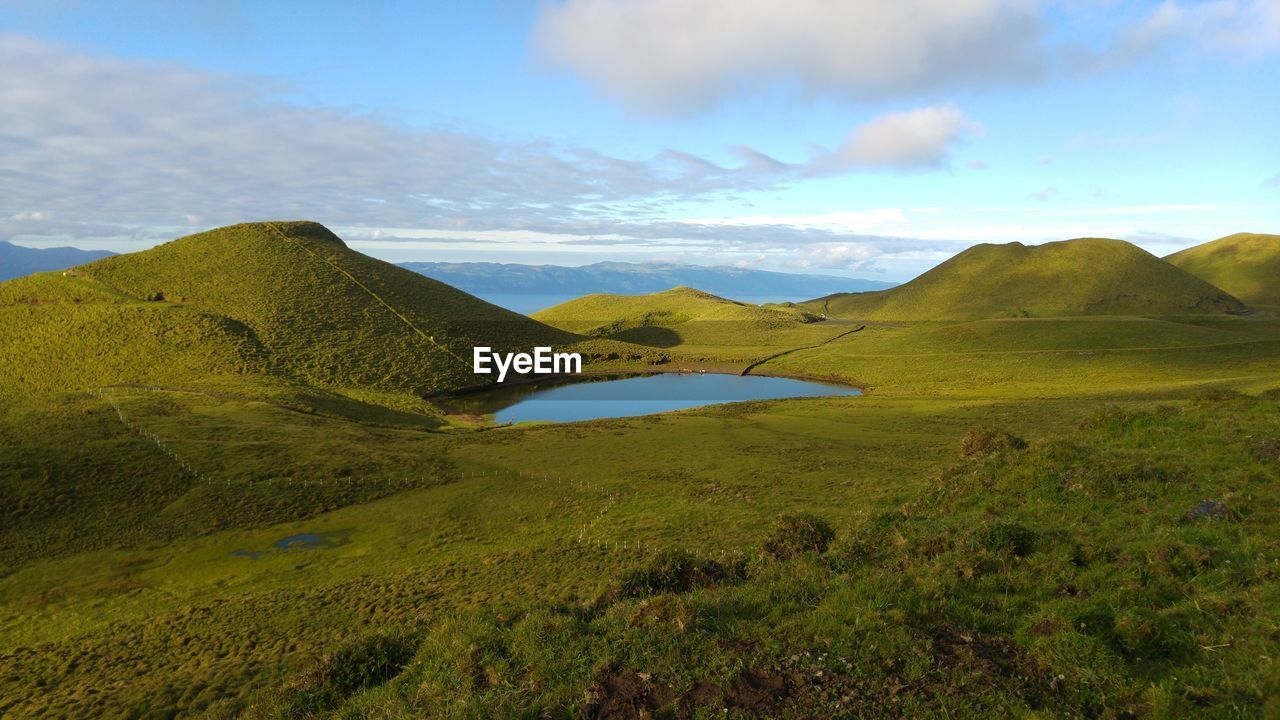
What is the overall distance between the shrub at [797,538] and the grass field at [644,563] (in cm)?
12

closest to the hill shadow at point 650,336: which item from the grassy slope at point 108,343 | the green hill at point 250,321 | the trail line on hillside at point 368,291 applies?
the green hill at point 250,321

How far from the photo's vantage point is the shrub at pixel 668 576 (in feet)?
44.0

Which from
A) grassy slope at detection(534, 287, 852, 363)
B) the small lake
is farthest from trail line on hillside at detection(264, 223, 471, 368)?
grassy slope at detection(534, 287, 852, 363)

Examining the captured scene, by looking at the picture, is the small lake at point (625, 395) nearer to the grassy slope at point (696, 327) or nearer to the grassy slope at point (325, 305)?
the grassy slope at point (325, 305)

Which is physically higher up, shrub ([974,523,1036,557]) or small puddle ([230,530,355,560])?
shrub ([974,523,1036,557])

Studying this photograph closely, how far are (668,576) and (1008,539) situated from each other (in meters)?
7.20

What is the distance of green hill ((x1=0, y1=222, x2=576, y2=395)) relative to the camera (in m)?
73.9

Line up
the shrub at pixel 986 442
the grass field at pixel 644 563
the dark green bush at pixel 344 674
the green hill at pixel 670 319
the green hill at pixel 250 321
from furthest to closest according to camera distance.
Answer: the green hill at pixel 670 319
the green hill at pixel 250 321
the shrub at pixel 986 442
the dark green bush at pixel 344 674
the grass field at pixel 644 563

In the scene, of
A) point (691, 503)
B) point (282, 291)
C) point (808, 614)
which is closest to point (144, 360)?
point (282, 291)

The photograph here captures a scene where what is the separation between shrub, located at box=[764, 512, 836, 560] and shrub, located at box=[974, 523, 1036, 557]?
3.56 m

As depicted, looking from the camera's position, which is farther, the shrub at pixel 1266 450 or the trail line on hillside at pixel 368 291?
the trail line on hillside at pixel 368 291

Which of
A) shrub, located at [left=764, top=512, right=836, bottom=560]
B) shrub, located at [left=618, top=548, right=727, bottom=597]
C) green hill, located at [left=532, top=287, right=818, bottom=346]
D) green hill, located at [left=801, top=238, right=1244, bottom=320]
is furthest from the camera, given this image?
green hill, located at [left=801, top=238, right=1244, bottom=320]

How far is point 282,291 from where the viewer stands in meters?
101

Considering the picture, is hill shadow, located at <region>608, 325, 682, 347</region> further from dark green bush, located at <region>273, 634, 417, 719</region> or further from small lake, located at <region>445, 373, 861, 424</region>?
dark green bush, located at <region>273, 634, 417, 719</region>
